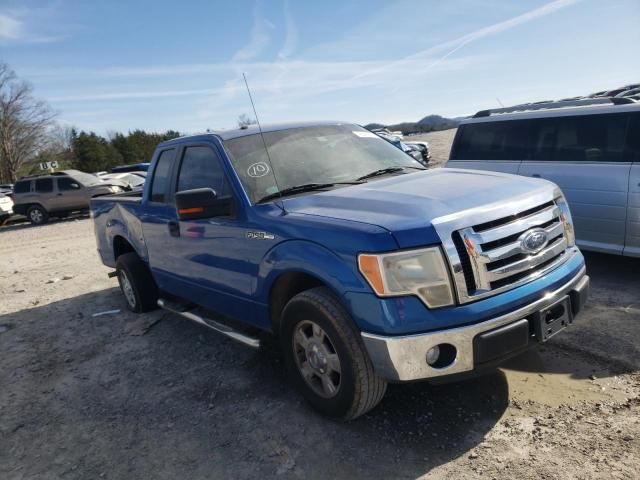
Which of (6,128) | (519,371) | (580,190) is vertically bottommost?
(519,371)

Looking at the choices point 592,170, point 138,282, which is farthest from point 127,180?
point 592,170

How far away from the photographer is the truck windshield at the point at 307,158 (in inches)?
143

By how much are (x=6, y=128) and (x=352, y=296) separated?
199 ft

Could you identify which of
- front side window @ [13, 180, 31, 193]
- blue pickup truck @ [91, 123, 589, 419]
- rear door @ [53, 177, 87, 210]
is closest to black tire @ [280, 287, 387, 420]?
blue pickup truck @ [91, 123, 589, 419]

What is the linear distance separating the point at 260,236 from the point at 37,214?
61.1 ft

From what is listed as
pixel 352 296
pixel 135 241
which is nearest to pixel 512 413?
pixel 352 296

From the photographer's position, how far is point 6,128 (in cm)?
5206

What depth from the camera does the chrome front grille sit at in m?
2.62

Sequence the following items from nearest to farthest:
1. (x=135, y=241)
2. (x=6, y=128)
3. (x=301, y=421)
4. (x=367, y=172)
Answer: (x=301, y=421) < (x=367, y=172) < (x=135, y=241) < (x=6, y=128)

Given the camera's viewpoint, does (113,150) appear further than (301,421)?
Yes

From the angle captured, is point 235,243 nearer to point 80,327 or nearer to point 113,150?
point 80,327

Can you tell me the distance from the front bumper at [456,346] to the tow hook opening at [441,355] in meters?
0.01

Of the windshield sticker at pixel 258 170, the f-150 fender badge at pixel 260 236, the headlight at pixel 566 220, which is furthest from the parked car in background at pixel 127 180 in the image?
the headlight at pixel 566 220

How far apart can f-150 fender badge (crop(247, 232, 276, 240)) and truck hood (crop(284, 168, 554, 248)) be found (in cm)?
22
